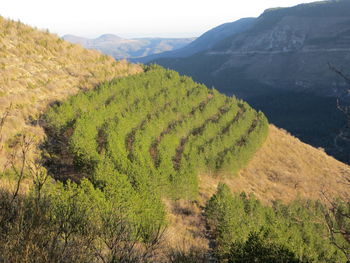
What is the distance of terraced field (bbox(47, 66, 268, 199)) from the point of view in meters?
32.2

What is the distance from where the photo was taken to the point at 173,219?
3309cm

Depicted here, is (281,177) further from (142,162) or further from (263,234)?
(263,234)

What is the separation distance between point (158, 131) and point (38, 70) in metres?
24.1

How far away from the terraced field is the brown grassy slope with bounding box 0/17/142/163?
4158mm

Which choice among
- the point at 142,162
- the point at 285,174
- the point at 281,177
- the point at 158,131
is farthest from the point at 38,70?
the point at 285,174

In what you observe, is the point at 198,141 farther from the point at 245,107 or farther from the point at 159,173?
the point at 245,107

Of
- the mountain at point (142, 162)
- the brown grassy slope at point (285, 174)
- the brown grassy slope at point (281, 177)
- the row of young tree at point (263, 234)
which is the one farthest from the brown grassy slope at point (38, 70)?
the brown grassy slope at point (285, 174)

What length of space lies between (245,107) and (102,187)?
6232cm

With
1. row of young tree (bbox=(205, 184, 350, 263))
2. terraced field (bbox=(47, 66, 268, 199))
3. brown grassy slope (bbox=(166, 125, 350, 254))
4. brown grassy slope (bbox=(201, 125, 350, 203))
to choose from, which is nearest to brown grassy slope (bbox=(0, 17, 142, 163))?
terraced field (bbox=(47, 66, 268, 199))

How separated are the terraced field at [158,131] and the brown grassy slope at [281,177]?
2377mm

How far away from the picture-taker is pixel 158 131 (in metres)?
52.0

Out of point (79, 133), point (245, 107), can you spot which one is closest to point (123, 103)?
point (79, 133)

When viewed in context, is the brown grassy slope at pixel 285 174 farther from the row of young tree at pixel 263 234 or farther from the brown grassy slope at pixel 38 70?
the brown grassy slope at pixel 38 70

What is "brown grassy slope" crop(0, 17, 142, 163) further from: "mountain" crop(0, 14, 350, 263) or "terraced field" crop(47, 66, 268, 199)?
"terraced field" crop(47, 66, 268, 199)
